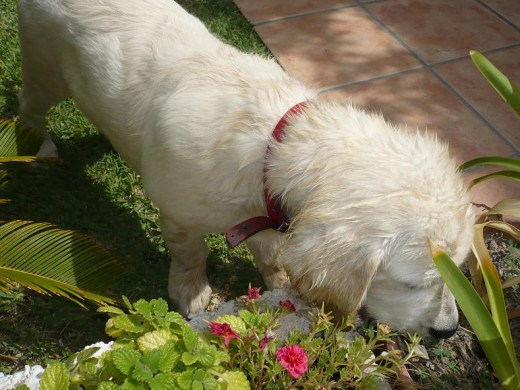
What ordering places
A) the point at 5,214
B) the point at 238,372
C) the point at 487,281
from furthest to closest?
the point at 5,214
the point at 487,281
the point at 238,372

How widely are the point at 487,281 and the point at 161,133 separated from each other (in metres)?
1.40

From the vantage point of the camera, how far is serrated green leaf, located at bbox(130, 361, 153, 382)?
56.9 inches

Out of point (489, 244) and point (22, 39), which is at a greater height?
point (22, 39)

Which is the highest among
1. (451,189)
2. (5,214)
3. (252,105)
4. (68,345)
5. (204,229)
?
(252,105)

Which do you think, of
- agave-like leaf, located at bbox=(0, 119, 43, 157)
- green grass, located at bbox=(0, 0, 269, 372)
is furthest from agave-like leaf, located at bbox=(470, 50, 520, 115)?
agave-like leaf, located at bbox=(0, 119, 43, 157)

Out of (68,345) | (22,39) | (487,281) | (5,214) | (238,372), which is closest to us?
(238,372)

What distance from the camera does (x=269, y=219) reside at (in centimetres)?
214

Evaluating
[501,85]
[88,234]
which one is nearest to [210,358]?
[501,85]

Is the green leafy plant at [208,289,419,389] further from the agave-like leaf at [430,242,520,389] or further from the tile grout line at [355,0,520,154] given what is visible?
the tile grout line at [355,0,520,154]

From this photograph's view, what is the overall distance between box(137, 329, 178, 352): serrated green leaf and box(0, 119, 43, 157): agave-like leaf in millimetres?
1455

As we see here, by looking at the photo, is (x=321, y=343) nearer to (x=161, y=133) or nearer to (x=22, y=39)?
(x=161, y=133)

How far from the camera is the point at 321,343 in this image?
1.83 meters

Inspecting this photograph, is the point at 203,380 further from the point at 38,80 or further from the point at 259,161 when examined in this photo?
the point at 38,80

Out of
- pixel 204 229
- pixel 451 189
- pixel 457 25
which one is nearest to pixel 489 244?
pixel 451 189
